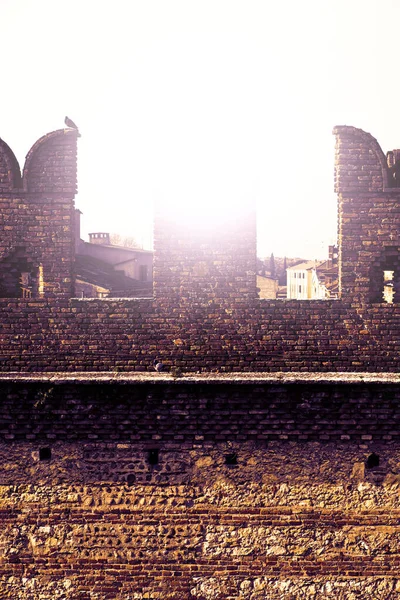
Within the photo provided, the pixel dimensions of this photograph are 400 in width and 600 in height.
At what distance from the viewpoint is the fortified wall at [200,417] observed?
5.13 metres

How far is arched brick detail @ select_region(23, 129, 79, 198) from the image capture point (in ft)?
17.6

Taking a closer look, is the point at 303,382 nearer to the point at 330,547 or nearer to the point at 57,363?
the point at 330,547

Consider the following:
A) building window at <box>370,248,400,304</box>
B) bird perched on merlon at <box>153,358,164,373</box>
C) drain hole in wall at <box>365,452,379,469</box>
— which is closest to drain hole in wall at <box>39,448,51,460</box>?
bird perched on merlon at <box>153,358,164,373</box>

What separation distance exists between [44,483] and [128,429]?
107 centimetres

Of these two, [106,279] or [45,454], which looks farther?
[106,279]

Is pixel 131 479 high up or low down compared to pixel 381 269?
down

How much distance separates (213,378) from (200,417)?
1.46ft

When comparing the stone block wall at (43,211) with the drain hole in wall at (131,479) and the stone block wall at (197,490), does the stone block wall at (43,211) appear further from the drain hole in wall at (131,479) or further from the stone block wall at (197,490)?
the drain hole in wall at (131,479)

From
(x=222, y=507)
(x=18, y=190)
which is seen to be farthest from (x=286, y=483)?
(x=18, y=190)

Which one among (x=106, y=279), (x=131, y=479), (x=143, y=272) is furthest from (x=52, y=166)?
(x=143, y=272)

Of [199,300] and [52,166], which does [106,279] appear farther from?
[199,300]

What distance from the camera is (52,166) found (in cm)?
539

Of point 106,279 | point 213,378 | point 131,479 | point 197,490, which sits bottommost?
point 197,490

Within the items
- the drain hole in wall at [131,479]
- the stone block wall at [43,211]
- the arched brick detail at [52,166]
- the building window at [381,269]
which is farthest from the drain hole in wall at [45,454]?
the building window at [381,269]
